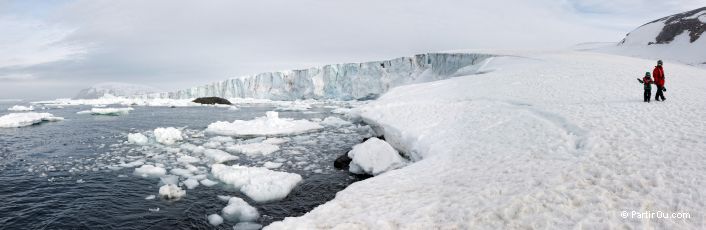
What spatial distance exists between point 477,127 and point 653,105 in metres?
5.57

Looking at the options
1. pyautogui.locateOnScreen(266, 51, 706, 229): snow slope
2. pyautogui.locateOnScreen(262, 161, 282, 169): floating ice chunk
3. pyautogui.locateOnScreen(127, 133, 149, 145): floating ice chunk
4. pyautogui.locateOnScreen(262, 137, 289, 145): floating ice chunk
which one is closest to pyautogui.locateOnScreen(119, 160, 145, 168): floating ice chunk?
pyautogui.locateOnScreen(262, 161, 282, 169): floating ice chunk

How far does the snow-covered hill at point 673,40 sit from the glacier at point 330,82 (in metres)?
22.1

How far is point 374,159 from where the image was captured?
42.7ft

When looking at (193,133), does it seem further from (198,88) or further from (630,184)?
(198,88)

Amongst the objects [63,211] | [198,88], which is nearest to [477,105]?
[63,211]

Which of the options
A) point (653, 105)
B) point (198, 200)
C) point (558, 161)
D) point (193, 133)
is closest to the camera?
point (558, 161)

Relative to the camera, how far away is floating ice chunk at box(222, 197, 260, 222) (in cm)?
903

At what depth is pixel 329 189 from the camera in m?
11.6

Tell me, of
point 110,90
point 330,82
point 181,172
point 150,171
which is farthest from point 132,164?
point 110,90

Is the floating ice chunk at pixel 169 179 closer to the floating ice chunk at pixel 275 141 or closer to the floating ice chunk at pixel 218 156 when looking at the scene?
the floating ice chunk at pixel 218 156

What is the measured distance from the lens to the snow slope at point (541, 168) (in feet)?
20.1

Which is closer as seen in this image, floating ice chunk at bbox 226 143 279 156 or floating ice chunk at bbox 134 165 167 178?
floating ice chunk at bbox 134 165 167 178

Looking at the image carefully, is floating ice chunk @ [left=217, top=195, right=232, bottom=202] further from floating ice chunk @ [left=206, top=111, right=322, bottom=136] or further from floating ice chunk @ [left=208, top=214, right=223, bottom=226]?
floating ice chunk @ [left=206, top=111, right=322, bottom=136]

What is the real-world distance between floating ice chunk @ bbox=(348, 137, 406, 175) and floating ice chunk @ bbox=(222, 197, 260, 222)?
446 centimetres
